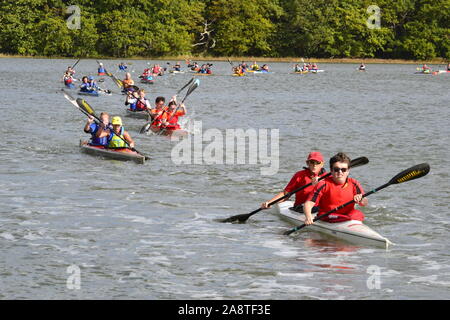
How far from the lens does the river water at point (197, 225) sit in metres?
10.9

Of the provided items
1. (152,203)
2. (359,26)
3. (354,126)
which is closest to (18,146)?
(152,203)

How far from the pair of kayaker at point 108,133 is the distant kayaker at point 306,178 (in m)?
7.37

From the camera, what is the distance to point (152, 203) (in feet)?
53.9

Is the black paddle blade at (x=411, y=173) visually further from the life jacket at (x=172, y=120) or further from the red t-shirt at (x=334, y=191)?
the life jacket at (x=172, y=120)

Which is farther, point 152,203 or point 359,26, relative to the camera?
point 359,26

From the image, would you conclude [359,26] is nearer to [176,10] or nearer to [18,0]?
[176,10]

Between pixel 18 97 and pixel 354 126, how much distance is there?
20708mm

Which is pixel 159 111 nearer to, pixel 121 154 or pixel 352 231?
pixel 121 154

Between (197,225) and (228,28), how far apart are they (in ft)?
326

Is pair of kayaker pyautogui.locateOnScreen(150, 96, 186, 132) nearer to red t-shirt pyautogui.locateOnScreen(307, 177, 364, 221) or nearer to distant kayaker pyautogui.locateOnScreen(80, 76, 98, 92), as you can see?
red t-shirt pyautogui.locateOnScreen(307, 177, 364, 221)

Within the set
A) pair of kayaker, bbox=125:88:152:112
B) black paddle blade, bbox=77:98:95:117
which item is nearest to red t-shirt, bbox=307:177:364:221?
black paddle blade, bbox=77:98:95:117

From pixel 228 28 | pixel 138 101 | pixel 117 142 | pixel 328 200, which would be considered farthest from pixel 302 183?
pixel 228 28

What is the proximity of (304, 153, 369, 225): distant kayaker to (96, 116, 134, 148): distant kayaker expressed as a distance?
28.6ft
